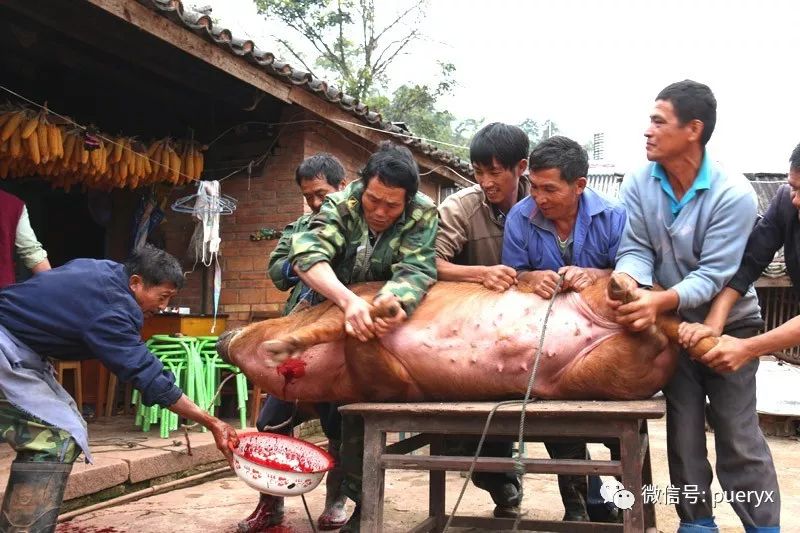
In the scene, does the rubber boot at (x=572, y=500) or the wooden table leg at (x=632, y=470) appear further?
the rubber boot at (x=572, y=500)

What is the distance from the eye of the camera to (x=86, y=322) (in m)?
3.04

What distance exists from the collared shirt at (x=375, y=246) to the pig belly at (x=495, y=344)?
17 cm

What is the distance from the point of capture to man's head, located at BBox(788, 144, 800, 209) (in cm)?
285

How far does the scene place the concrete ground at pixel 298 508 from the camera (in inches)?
163

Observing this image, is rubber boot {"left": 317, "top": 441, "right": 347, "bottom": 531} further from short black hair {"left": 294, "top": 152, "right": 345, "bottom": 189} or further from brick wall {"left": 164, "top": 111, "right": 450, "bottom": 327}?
brick wall {"left": 164, "top": 111, "right": 450, "bottom": 327}

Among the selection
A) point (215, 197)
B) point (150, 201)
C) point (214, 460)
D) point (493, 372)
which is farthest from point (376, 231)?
point (150, 201)

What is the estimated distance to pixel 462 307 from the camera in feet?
10.2

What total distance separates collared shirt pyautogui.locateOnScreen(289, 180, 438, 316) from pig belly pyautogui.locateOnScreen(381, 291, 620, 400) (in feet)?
0.54

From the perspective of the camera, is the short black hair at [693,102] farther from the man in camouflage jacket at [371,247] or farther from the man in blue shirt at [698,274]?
the man in camouflage jacket at [371,247]

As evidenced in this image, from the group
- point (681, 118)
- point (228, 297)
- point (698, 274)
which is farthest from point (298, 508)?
point (228, 297)

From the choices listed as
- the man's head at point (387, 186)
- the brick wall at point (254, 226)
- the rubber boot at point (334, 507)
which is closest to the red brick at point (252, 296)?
the brick wall at point (254, 226)

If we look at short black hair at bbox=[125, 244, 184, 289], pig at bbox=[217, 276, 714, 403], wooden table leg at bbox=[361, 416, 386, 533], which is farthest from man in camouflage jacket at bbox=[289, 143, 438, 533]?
short black hair at bbox=[125, 244, 184, 289]

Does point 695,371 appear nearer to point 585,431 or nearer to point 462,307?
point 585,431

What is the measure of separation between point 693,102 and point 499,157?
3.02 feet
